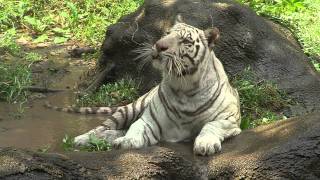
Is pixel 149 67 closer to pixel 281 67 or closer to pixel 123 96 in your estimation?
pixel 123 96

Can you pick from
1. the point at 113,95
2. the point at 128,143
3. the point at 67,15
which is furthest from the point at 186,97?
the point at 67,15

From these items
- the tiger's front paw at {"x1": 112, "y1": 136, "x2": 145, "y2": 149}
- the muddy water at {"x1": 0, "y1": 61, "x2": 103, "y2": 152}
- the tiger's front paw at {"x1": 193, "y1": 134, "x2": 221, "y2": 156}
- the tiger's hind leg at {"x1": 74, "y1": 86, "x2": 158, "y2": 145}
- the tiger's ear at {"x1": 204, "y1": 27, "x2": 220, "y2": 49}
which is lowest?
the muddy water at {"x1": 0, "y1": 61, "x2": 103, "y2": 152}

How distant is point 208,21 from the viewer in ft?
25.2

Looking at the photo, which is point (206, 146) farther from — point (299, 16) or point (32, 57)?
point (299, 16)

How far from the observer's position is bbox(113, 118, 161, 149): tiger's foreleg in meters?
4.93

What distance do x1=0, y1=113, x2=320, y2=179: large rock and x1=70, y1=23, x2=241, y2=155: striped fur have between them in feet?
1.74

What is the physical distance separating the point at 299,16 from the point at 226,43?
9.12ft

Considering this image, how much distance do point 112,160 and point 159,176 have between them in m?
0.34

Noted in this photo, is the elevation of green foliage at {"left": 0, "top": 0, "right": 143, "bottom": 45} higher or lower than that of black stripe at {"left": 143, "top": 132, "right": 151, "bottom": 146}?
lower

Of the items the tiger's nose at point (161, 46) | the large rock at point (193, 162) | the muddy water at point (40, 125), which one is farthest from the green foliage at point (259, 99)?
the large rock at point (193, 162)

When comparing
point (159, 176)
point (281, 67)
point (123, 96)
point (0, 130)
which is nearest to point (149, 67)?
point (123, 96)

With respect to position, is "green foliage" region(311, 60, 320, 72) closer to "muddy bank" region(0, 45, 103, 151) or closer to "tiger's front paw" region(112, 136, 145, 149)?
"muddy bank" region(0, 45, 103, 151)

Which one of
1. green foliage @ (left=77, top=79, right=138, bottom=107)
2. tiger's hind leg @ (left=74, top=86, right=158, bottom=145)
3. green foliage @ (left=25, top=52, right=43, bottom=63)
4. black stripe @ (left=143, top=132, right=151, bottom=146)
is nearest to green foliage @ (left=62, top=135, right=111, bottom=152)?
black stripe @ (left=143, top=132, right=151, bottom=146)

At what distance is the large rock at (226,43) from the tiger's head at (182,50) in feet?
7.67
